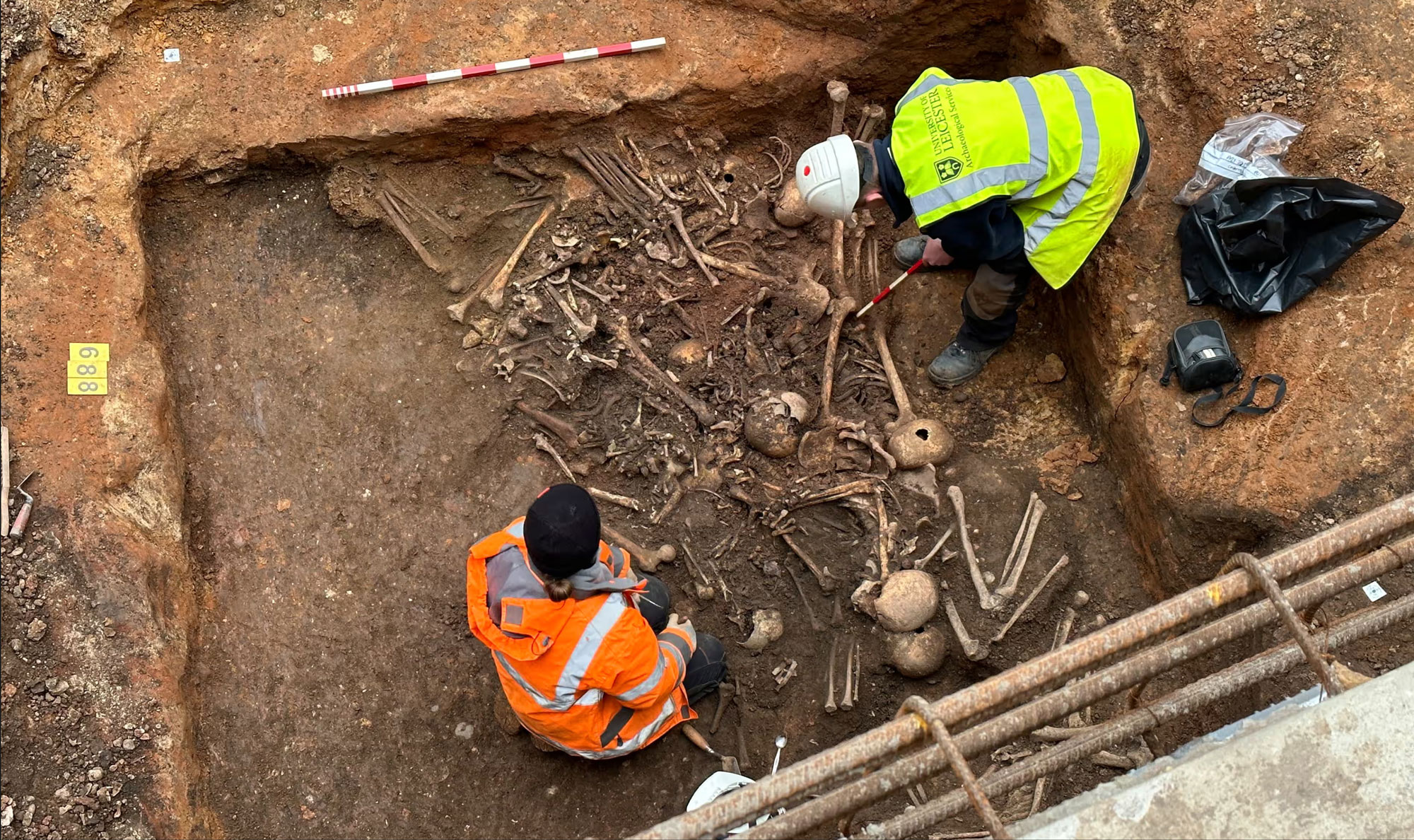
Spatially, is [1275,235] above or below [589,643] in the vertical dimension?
above

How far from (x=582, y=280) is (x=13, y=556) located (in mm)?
2904

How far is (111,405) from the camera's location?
4.36 meters

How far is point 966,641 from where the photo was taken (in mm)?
4402

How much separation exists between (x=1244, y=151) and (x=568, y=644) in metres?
3.83

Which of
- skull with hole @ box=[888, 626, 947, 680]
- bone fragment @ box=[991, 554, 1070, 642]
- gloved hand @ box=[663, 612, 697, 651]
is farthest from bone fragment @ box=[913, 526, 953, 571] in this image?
gloved hand @ box=[663, 612, 697, 651]

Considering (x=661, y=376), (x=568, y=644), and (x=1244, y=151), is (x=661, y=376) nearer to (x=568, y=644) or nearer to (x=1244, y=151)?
(x=568, y=644)

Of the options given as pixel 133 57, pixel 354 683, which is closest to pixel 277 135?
pixel 133 57

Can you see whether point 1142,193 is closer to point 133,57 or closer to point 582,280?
point 582,280

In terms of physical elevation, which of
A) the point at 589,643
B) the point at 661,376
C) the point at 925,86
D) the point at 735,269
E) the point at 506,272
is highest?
the point at 925,86

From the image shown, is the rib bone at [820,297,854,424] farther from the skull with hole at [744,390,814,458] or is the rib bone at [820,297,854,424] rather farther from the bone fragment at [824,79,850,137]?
the bone fragment at [824,79,850,137]

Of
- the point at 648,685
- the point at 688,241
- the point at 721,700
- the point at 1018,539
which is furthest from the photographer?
the point at 688,241

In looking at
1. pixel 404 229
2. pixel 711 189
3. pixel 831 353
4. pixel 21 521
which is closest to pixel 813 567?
pixel 831 353

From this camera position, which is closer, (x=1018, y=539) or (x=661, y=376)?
(x=1018, y=539)

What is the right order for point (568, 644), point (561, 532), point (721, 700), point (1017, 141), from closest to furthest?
point (561, 532) < point (568, 644) < point (1017, 141) < point (721, 700)
